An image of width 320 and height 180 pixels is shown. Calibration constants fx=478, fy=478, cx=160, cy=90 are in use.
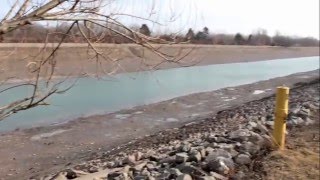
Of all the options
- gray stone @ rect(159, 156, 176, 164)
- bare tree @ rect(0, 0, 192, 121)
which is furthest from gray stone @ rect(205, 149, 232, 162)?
bare tree @ rect(0, 0, 192, 121)

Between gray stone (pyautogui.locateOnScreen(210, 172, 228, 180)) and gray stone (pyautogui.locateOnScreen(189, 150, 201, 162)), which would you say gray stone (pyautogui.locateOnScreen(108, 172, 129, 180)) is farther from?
gray stone (pyautogui.locateOnScreen(210, 172, 228, 180))

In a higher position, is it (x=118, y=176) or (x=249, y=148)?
(x=249, y=148)

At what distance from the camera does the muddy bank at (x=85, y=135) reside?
11117 millimetres

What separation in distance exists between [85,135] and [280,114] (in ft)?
30.5

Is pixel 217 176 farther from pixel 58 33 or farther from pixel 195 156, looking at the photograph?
pixel 58 33

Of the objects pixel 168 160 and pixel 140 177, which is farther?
pixel 168 160

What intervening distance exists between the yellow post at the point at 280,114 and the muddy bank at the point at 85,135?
5.27 metres

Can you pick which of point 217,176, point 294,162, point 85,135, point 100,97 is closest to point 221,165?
point 217,176

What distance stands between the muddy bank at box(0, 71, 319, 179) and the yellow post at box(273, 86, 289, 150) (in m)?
5.27

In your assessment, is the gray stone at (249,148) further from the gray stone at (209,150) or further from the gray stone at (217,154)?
the gray stone at (209,150)

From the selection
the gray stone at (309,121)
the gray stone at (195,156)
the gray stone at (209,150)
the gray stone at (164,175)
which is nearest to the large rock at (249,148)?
the gray stone at (209,150)

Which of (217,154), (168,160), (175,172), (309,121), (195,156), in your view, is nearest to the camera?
(175,172)

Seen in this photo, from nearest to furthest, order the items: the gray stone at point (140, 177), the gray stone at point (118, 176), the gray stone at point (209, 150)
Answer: the gray stone at point (140, 177), the gray stone at point (118, 176), the gray stone at point (209, 150)

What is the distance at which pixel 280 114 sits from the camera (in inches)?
244
